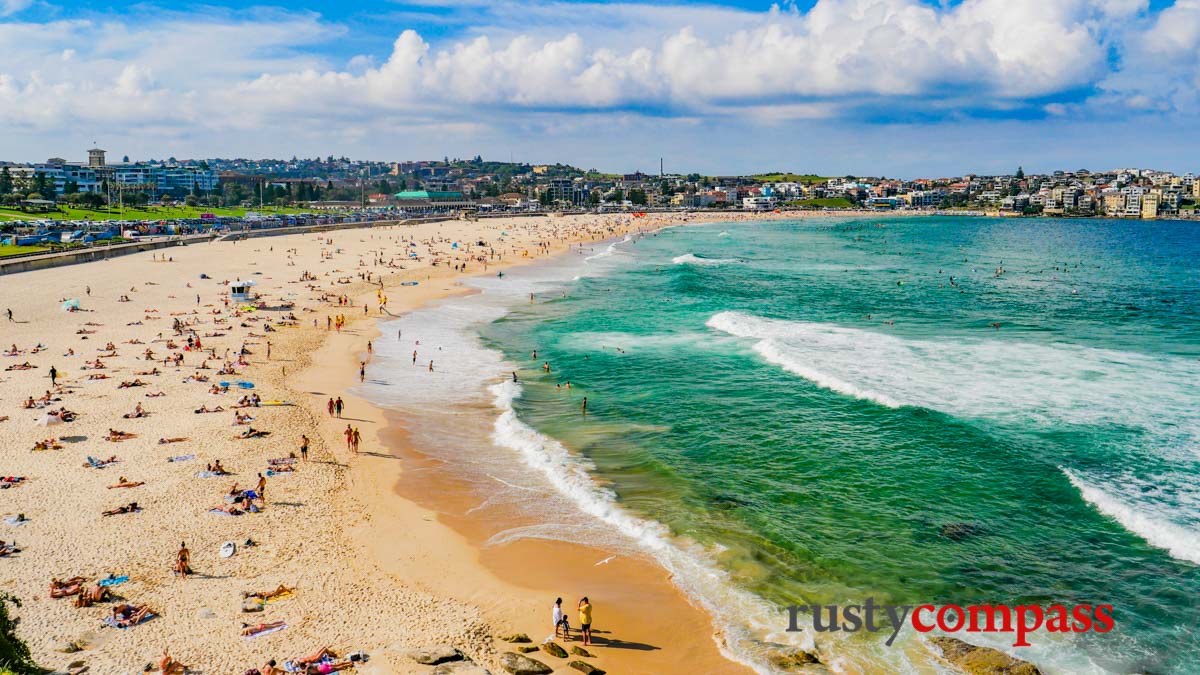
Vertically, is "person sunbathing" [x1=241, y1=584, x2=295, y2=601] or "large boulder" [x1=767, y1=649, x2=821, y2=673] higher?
"person sunbathing" [x1=241, y1=584, x2=295, y2=601]

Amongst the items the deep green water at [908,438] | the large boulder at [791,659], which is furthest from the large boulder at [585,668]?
the deep green water at [908,438]

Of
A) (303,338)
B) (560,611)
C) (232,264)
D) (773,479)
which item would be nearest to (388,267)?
(232,264)

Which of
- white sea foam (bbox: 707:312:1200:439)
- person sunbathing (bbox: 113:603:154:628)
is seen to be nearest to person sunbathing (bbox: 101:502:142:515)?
person sunbathing (bbox: 113:603:154:628)

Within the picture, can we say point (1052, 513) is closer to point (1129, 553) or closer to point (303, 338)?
point (1129, 553)

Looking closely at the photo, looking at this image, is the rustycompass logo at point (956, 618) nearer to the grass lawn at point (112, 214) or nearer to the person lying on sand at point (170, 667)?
the person lying on sand at point (170, 667)

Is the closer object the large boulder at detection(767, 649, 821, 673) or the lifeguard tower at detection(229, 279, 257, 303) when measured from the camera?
the large boulder at detection(767, 649, 821, 673)

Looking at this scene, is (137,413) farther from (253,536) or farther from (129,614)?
(129,614)

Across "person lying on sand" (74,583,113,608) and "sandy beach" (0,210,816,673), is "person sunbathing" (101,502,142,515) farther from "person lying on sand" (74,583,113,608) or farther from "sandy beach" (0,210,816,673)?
"person lying on sand" (74,583,113,608)
